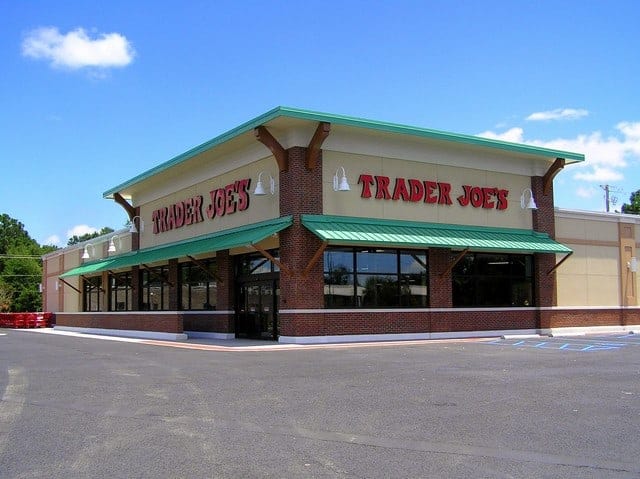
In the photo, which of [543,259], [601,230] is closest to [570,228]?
[601,230]

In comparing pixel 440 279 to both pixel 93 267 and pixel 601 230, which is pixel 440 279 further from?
pixel 93 267

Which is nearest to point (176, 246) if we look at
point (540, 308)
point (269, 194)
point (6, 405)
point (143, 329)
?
point (143, 329)

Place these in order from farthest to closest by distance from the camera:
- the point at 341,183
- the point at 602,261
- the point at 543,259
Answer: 1. the point at 602,261
2. the point at 543,259
3. the point at 341,183

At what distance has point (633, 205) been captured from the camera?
223 feet

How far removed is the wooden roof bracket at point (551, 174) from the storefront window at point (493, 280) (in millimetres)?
2854

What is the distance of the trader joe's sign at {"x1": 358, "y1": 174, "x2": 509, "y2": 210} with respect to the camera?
23.0 metres

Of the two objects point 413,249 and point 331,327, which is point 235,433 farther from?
point 413,249

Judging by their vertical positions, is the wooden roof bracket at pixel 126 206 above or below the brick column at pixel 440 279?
above

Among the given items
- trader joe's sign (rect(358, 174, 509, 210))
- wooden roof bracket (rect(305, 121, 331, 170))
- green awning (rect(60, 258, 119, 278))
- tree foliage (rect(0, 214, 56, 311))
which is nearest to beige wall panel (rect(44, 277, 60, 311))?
green awning (rect(60, 258, 119, 278))

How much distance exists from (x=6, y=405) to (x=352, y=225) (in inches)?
533

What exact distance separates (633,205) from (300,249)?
186 ft

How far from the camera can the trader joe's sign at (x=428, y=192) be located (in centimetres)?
2295

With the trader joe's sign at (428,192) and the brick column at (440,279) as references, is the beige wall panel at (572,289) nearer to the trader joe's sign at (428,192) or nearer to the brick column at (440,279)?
the trader joe's sign at (428,192)

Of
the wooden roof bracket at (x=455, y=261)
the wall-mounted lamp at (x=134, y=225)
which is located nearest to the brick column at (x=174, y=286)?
the wall-mounted lamp at (x=134, y=225)
